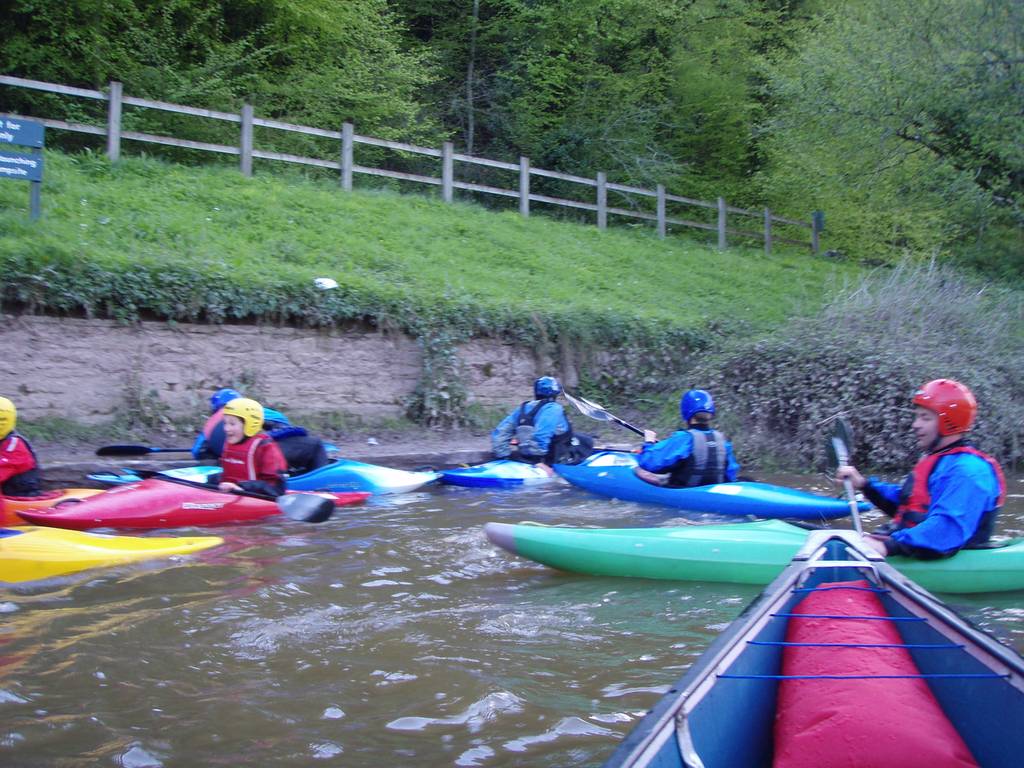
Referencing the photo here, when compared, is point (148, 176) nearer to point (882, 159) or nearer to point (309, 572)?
point (309, 572)

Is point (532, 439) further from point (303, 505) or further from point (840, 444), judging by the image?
point (840, 444)

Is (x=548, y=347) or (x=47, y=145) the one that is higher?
(x=47, y=145)

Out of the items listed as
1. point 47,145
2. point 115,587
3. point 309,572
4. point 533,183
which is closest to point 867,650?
point 309,572

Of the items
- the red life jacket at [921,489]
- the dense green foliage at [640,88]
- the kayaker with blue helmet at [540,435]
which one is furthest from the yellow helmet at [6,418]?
the dense green foliage at [640,88]

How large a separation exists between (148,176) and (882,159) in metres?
12.9

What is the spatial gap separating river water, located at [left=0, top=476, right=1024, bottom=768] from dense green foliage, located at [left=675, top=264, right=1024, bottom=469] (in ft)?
19.2

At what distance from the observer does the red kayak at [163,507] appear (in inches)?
274

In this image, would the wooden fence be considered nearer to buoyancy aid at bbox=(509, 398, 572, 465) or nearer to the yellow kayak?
buoyancy aid at bbox=(509, 398, 572, 465)

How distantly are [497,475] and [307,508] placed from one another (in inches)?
117

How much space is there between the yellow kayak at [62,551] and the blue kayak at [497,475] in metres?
3.80

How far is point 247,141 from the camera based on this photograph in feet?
49.8

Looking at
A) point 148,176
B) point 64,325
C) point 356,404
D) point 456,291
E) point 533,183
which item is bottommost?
point 356,404

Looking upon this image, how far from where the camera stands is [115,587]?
5484 mm

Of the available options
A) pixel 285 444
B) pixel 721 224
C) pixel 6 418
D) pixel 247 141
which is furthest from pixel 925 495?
pixel 721 224
